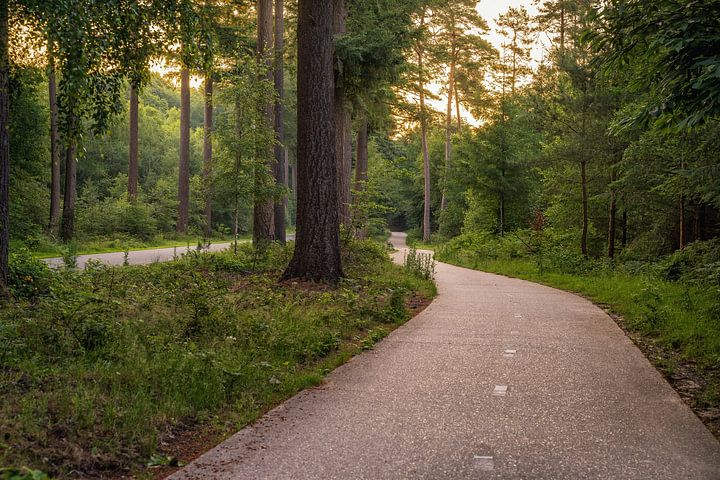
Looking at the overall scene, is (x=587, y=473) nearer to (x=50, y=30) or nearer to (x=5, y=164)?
(x=50, y=30)

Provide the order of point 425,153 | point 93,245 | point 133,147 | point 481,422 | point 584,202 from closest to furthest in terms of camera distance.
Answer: point 481,422, point 584,202, point 93,245, point 133,147, point 425,153

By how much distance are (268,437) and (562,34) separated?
3267cm

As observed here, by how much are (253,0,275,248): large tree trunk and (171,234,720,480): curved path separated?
813 cm

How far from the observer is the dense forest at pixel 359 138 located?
605 centimetres

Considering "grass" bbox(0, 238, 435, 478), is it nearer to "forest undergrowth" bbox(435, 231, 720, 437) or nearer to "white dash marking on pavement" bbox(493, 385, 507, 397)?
"white dash marking on pavement" bbox(493, 385, 507, 397)

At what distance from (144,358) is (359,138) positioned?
2079 cm

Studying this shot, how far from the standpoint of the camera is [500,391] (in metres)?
5.38

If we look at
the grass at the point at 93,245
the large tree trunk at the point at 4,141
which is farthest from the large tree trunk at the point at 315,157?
the grass at the point at 93,245

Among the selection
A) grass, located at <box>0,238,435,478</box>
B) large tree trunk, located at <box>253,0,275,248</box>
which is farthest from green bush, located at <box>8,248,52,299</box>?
large tree trunk, located at <box>253,0,275,248</box>

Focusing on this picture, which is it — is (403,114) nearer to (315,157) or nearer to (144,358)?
(315,157)

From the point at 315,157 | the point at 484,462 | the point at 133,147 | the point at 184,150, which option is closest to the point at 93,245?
the point at 133,147

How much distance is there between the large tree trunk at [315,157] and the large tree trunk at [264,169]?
3720mm

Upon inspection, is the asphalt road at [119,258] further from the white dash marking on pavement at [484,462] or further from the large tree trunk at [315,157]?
the white dash marking on pavement at [484,462]

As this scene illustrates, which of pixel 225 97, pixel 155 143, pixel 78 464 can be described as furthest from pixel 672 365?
pixel 155 143
